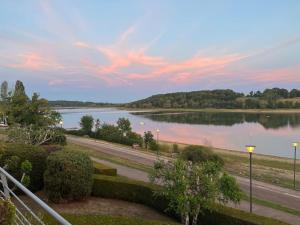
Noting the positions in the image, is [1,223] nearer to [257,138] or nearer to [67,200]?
[67,200]

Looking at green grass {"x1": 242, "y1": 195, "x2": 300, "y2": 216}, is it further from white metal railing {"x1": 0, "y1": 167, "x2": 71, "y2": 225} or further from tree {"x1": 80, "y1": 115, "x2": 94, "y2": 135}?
tree {"x1": 80, "y1": 115, "x2": 94, "y2": 135}

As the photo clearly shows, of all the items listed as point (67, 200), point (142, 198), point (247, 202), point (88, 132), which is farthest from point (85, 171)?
point (88, 132)

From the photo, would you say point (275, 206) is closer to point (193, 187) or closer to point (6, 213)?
point (193, 187)

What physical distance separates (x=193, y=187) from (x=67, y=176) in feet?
16.7

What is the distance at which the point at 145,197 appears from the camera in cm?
1627

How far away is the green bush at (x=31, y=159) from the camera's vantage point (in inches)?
643

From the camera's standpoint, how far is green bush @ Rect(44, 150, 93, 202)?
15.2 metres

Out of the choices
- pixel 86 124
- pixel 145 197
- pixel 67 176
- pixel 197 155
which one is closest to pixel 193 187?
pixel 145 197

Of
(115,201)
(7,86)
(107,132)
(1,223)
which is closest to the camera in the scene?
(1,223)

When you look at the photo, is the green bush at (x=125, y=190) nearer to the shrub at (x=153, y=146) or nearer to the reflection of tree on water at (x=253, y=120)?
the shrub at (x=153, y=146)

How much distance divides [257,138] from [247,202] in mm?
61587

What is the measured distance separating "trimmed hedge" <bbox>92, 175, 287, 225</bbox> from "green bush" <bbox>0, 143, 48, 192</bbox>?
2.51 metres

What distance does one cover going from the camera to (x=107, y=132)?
240 ft

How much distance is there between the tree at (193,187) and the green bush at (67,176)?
3316 millimetres
